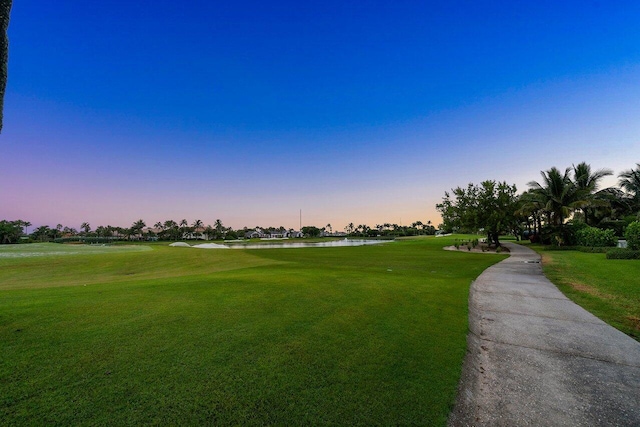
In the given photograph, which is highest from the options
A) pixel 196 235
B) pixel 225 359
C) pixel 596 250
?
pixel 196 235

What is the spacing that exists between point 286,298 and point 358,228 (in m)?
170

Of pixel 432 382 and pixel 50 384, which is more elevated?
pixel 50 384

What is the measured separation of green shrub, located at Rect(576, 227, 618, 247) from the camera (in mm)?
25656

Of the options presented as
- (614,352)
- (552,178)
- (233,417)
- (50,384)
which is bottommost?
(614,352)

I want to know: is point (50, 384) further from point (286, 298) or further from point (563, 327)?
point (563, 327)

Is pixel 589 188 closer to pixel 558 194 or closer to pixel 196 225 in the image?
pixel 558 194

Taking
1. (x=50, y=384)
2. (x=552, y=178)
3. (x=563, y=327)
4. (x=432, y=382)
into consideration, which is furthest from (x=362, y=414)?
(x=552, y=178)

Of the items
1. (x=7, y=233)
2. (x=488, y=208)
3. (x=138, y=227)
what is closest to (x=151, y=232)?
(x=138, y=227)

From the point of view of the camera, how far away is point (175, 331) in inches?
204

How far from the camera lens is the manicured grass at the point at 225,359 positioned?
3.09 metres

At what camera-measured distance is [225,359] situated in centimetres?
420

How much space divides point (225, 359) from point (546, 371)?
5046 millimetres

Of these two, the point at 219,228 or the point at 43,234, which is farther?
the point at 219,228

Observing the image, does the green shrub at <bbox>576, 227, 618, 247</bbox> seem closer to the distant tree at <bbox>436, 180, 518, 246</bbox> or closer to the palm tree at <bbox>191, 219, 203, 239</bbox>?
the distant tree at <bbox>436, 180, 518, 246</bbox>
